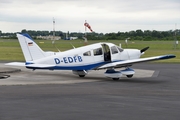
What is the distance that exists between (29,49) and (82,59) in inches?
110

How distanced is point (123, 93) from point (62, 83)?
424 cm

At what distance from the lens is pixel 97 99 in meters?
14.2

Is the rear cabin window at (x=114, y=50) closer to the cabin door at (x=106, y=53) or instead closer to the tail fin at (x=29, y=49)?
the cabin door at (x=106, y=53)

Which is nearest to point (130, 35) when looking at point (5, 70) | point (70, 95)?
point (5, 70)

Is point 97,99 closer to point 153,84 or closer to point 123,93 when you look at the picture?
point 123,93

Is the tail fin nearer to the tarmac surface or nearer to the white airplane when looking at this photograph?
the white airplane

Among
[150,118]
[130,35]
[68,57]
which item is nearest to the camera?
[150,118]

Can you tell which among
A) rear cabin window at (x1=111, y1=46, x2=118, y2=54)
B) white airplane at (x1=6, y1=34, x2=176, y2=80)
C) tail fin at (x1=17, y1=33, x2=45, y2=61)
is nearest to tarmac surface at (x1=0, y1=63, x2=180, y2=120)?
white airplane at (x1=6, y1=34, x2=176, y2=80)

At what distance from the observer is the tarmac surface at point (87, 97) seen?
1130cm

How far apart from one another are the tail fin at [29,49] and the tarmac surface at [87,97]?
111 centimetres

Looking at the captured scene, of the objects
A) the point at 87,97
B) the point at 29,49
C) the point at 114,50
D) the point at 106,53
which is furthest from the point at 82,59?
the point at 87,97

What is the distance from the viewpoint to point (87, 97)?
14703 millimetres

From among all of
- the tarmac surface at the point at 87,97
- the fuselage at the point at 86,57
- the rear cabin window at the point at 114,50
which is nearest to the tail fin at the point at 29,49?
the fuselage at the point at 86,57

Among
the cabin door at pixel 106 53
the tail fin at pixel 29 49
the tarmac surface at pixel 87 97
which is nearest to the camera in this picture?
the tarmac surface at pixel 87 97
